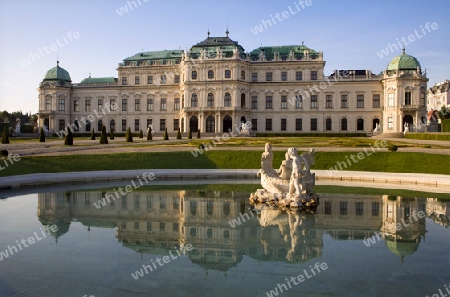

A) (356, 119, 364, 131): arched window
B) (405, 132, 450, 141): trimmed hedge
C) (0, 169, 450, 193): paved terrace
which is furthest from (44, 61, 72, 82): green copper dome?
(405, 132, 450, 141): trimmed hedge

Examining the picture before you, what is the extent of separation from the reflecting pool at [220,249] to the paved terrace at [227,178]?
4.31 meters

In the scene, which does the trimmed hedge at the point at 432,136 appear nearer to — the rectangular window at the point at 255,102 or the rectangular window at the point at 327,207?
the rectangular window at the point at 255,102

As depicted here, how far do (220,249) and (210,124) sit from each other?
50.3 m

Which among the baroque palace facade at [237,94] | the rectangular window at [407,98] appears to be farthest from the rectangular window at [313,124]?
the rectangular window at [407,98]

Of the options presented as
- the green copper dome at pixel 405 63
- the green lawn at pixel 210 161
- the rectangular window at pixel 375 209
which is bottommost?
the rectangular window at pixel 375 209

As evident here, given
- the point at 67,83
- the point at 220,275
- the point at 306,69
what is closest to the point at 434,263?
the point at 220,275

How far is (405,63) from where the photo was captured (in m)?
57.4

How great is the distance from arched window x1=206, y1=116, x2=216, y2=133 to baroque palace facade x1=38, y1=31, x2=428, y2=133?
165mm

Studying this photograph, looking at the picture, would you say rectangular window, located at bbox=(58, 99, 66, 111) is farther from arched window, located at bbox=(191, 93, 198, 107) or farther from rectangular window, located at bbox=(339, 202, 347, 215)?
rectangular window, located at bbox=(339, 202, 347, 215)

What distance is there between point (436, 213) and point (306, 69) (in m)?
49.3

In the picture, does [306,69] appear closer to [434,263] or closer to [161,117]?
[161,117]

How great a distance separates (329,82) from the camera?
198ft

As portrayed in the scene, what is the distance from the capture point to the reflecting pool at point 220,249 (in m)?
A: 7.25

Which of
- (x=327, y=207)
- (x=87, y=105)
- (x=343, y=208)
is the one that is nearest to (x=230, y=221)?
(x=327, y=207)
